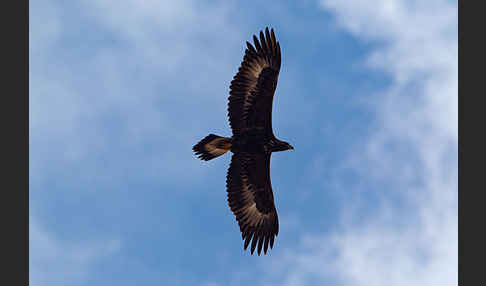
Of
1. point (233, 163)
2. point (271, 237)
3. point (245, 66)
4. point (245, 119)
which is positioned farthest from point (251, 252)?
point (245, 66)

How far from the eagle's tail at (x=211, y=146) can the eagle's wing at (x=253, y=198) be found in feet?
2.12

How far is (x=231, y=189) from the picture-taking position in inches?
688

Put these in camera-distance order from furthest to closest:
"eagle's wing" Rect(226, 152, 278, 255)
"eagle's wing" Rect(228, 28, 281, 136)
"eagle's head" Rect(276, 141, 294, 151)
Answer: "eagle's wing" Rect(226, 152, 278, 255)
"eagle's head" Rect(276, 141, 294, 151)
"eagle's wing" Rect(228, 28, 281, 136)

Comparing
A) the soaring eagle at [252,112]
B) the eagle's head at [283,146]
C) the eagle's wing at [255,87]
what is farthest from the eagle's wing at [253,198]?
the eagle's wing at [255,87]

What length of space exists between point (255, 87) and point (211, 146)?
1.64m

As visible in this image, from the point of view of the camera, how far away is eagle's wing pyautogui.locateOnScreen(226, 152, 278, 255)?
17375 mm

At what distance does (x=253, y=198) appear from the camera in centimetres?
1780

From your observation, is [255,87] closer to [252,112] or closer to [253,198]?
[252,112]

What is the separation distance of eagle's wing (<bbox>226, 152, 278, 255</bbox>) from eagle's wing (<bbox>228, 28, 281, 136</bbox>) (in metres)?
0.96

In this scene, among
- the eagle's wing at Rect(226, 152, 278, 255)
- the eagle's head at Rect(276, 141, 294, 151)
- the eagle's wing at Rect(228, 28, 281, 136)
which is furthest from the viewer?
the eagle's wing at Rect(226, 152, 278, 255)

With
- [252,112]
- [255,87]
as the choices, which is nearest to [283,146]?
[252,112]

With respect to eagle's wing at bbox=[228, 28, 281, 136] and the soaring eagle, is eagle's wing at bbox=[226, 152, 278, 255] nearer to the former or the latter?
the soaring eagle

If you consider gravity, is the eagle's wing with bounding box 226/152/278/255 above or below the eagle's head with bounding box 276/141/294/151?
below

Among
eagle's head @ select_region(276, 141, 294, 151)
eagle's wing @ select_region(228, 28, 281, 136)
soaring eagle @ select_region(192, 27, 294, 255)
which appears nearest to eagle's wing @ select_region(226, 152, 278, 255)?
soaring eagle @ select_region(192, 27, 294, 255)
